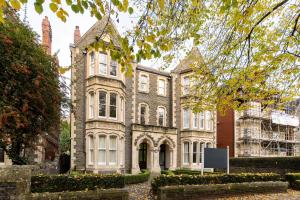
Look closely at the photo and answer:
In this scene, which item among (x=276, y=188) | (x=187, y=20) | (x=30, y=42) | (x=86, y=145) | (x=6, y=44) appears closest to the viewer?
(x=187, y=20)

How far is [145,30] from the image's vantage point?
18.4 ft

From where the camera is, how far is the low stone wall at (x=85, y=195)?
827 centimetres

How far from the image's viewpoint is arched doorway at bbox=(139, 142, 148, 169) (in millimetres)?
25608

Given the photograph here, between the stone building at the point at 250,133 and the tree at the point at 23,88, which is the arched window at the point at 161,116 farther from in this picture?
the tree at the point at 23,88

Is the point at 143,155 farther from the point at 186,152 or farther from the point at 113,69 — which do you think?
the point at 113,69

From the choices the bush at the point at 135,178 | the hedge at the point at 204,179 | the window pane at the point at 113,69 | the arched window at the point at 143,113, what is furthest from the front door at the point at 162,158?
the hedge at the point at 204,179

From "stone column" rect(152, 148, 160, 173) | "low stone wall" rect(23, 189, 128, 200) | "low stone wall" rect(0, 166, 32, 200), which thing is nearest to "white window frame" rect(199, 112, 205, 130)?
"stone column" rect(152, 148, 160, 173)

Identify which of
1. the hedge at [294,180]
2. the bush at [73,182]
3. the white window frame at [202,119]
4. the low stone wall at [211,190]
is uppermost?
the white window frame at [202,119]

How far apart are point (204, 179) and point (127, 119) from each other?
41.8 ft

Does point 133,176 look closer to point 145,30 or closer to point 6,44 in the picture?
point 6,44

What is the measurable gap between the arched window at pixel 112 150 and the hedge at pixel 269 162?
11.0 metres

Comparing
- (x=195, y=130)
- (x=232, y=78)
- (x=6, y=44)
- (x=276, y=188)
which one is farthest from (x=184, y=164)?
(x=6, y=44)

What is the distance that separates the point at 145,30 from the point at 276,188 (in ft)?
37.4

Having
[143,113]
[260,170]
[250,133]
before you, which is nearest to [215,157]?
[260,170]
